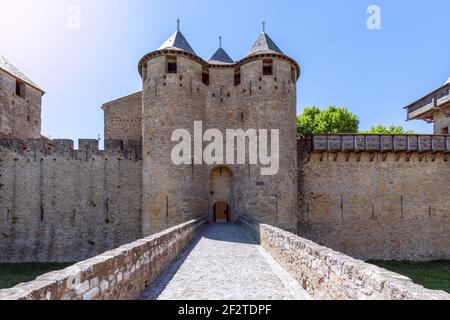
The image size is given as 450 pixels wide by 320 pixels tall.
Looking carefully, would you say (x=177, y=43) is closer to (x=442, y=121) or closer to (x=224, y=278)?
(x=224, y=278)

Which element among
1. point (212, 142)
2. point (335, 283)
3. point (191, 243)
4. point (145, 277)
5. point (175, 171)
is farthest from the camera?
point (212, 142)

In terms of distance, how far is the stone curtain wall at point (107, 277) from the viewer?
9.15 ft

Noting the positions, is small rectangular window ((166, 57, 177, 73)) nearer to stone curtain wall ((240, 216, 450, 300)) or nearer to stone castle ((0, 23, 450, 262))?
stone castle ((0, 23, 450, 262))

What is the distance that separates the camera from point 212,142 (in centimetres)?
1669

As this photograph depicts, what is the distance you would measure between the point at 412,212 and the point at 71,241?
18.3 m

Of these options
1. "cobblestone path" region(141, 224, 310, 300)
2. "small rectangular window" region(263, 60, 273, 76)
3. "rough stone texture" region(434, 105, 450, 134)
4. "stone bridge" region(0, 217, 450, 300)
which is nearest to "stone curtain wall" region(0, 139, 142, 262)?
"small rectangular window" region(263, 60, 273, 76)

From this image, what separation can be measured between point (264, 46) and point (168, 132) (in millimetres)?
6507

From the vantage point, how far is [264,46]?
16.6 m

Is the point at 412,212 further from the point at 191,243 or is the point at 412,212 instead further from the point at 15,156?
the point at 15,156

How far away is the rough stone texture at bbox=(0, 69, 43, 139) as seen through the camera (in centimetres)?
1798

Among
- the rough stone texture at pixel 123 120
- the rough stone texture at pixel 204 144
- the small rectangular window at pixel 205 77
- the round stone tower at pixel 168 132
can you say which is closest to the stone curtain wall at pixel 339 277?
the rough stone texture at pixel 204 144

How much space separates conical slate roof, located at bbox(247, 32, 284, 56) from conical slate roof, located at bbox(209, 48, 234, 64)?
7.85ft
